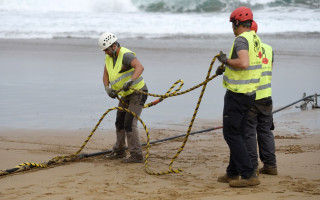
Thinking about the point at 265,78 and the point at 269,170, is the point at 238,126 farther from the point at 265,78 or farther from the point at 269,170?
the point at 269,170

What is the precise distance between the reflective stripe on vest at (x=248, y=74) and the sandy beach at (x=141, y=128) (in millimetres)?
1020

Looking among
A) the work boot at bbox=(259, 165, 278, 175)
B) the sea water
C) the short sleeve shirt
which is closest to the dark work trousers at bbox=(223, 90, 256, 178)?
the work boot at bbox=(259, 165, 278, 175)

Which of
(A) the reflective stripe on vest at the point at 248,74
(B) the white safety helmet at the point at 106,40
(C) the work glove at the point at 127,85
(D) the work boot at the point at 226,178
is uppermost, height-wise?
(B) the white safety helmet at the point at 106,40

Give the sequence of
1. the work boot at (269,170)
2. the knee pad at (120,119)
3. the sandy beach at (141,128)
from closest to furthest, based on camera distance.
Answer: the sandy beach at (141,128)
the work boot at (269,170)
the knee pad at (120,119)

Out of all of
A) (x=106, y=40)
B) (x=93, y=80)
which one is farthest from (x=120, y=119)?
(x=93, y=80)

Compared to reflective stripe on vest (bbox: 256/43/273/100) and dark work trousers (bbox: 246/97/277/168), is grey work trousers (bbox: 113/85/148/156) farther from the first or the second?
reflective stripe on vest (bbox: 256/43/273/100)

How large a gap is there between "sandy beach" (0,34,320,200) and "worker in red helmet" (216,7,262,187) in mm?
278

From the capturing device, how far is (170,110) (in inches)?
431

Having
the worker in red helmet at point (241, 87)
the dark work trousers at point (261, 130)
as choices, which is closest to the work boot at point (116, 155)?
the dark work trousers at point (261, 130)

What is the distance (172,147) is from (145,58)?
29.4 ft

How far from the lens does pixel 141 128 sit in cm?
953

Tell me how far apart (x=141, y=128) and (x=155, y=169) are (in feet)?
8.73

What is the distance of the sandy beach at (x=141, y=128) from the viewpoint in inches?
229

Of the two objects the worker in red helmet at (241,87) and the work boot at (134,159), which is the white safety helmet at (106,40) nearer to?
the work boot at (134,159)
